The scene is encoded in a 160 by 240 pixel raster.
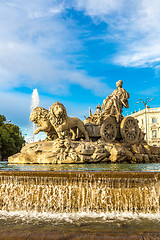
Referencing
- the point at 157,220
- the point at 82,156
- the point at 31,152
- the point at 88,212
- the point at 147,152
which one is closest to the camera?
the point at 157,220

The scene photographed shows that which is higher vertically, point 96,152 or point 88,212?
point 96,152

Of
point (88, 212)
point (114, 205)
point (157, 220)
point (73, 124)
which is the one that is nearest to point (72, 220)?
point (88, 212)

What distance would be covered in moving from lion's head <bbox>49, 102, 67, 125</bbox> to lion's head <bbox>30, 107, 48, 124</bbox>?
1.94ft

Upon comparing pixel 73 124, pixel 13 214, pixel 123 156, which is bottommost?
pixel 13 214

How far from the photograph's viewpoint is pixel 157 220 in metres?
5.31

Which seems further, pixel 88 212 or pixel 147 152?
pixel 147 152

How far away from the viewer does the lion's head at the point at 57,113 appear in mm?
11922

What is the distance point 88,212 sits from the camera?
6082 mm

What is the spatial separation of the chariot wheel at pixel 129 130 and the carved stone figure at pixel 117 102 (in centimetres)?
49

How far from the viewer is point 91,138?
1382cm

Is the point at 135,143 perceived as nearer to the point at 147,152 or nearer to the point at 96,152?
the point at 147,152

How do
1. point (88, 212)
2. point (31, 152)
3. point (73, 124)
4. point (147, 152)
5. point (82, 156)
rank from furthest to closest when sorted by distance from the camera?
point (147, 152), point (73, 124), point (31, 152), point (82, 156), point (88, 212)

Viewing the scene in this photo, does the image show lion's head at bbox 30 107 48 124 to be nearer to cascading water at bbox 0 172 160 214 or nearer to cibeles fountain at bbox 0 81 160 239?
cibeles fountain at bbox 0 81 160 239

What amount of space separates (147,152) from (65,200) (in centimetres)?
883
